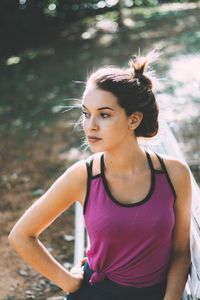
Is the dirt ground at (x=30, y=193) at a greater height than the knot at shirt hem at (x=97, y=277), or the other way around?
the knot at shirt hem at (x=97, y=277)

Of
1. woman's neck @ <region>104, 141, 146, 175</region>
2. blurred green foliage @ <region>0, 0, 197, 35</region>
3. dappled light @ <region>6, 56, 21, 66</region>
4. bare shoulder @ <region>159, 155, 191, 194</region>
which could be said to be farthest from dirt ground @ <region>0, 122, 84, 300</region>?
blurred green foliage @ <region>0, 0, 197, 35</region>

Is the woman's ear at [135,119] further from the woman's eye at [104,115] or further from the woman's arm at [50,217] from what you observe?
the woman's arm at [50,217]

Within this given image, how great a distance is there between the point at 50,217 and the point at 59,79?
7853 mm

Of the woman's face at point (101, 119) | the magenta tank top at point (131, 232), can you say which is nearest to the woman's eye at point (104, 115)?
the woman's face at point (101, 119)

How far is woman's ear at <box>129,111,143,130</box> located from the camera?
213 centimetres

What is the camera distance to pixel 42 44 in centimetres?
1287

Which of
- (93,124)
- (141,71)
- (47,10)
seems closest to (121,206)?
(93,124)

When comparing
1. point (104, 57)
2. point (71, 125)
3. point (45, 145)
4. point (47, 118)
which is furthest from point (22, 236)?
point (104, 57)

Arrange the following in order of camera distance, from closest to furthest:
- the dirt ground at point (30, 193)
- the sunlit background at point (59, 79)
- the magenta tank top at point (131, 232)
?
the magenta tank top at point (131, 232)
the dirt ground at point (30, 193)
the sunlit background at point (59, 79)

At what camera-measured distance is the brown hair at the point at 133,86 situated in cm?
205

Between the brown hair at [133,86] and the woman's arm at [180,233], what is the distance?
0.25m

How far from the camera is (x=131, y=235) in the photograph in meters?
2.03

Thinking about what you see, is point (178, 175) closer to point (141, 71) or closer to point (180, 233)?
point (180, 233)

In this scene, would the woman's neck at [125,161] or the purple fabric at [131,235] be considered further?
the woman's neck at [125,161]
